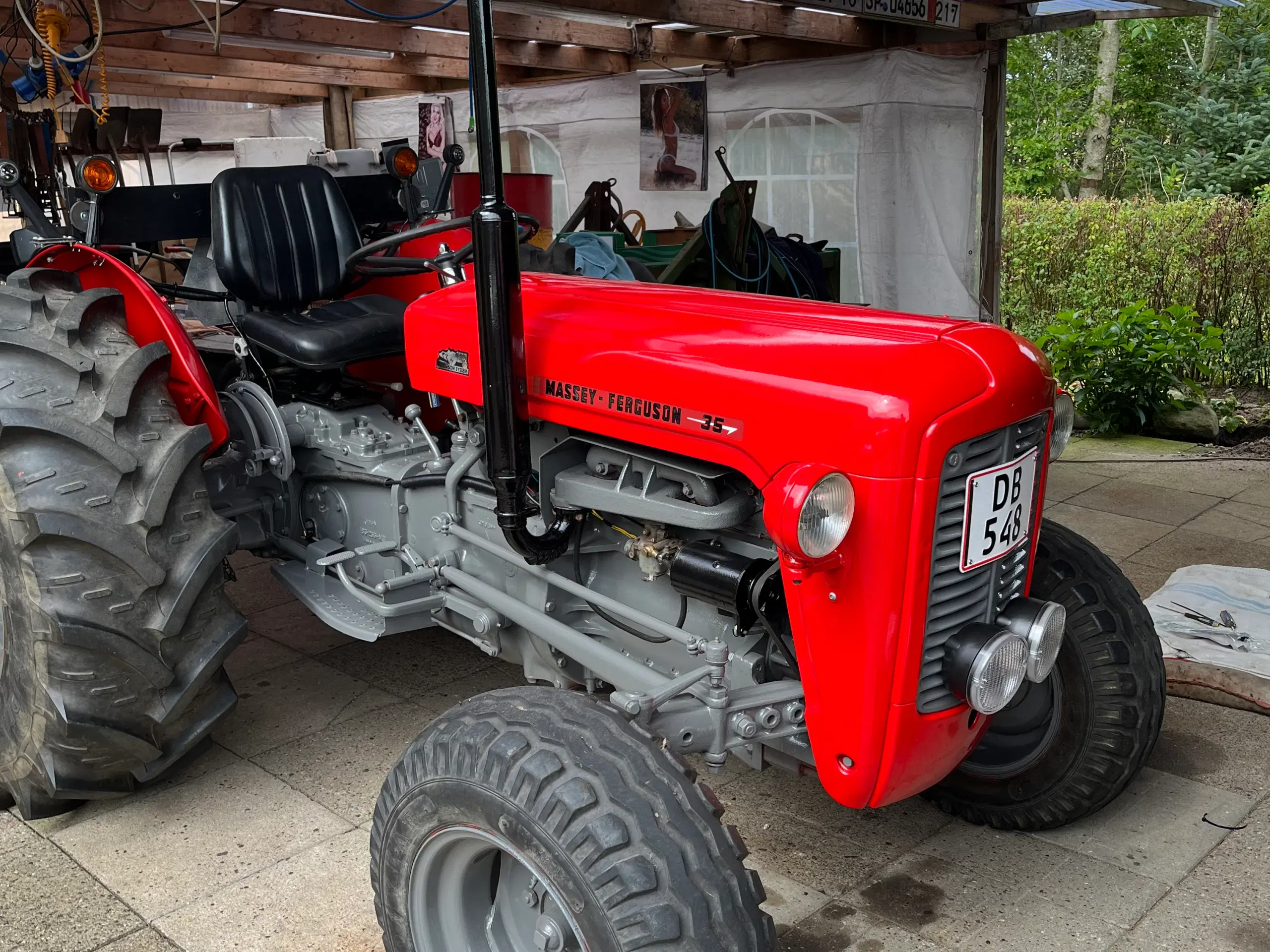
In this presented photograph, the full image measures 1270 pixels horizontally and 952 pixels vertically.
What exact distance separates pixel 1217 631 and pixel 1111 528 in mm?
1250

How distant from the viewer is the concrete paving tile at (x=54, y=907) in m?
2.12

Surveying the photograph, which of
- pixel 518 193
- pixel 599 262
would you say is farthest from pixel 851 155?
pixel 599 262

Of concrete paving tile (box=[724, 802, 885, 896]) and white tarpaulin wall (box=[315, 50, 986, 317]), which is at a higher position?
white tarpaulin wall (box=[315, 50, 986, 317])

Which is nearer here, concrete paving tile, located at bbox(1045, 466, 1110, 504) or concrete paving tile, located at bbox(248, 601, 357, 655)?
concrete paving tile, located at bbox(248, 601, 357, 655)

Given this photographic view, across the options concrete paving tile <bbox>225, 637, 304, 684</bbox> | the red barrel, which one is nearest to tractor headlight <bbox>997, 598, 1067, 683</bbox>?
concrete paving tile <bbox>225, 637, 304, 684</bbox>

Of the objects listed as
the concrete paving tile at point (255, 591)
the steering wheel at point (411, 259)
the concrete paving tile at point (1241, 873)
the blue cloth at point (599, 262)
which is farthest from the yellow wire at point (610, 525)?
the blue cloth at point (599, 262)

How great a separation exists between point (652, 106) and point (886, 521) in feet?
19.0

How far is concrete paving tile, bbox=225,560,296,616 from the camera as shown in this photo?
3.76m

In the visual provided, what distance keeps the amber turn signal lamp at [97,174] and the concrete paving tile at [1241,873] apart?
111 inches

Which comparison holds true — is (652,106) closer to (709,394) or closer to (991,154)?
(991,154)

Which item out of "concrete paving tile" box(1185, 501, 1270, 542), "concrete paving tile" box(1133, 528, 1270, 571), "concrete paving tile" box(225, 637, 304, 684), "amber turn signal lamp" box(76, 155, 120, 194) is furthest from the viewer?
"concrete paving tile" box(1185, 501, 1270, 542)

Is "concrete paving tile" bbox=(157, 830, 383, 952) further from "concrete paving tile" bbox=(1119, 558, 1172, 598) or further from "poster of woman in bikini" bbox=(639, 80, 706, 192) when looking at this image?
"poster of woman in bikini" bbox=(639, 80, 706, 192)

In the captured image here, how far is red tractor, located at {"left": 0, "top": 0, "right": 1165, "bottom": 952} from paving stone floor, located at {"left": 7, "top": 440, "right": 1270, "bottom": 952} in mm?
130

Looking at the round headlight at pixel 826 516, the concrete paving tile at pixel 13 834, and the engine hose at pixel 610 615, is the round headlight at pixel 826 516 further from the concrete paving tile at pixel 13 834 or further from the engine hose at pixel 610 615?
the concrete paving tile at pixel 13 834
